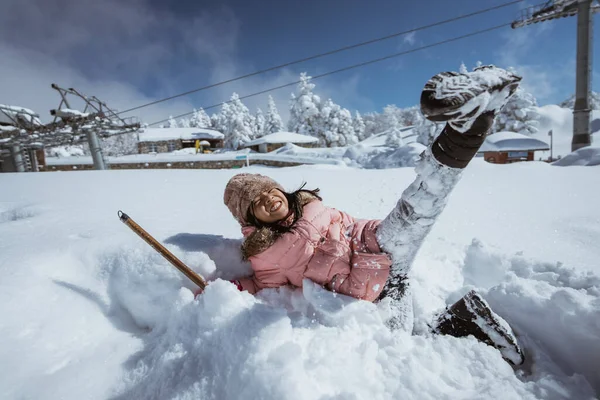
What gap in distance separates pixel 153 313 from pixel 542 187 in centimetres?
559

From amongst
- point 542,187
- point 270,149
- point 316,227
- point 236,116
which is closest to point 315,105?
→ point 270,149

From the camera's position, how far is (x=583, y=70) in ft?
29.7

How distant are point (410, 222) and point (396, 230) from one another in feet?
0.33

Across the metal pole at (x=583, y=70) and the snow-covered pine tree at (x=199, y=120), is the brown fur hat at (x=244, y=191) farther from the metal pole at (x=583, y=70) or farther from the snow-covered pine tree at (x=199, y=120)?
the snow-covered pine tree at (x=199, y=120)

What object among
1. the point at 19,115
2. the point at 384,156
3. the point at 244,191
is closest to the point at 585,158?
the point at 244,191

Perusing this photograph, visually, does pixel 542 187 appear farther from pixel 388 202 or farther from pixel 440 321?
pixel 440 321

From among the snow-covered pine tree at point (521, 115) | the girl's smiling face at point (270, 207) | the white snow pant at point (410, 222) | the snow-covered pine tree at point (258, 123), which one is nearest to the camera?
the white snow pant at point (410, 222)

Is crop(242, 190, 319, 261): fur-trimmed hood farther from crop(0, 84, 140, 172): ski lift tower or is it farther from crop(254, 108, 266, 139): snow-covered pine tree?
crop(254, 108, 266, 139): snow-covered pine tree

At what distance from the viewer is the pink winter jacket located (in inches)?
60.7

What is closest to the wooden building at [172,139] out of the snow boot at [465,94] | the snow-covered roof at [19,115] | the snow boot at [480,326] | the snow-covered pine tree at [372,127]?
the snow-covered roof at [19,115]

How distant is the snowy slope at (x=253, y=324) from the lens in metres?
1.17

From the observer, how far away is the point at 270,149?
1337 inches

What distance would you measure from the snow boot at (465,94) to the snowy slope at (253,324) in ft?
3.40

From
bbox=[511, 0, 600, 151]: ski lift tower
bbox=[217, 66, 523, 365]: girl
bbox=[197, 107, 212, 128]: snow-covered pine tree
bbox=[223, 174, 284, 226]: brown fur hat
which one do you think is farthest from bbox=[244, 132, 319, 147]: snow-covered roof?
bbox=[217, 66, 523, 365]: girl
